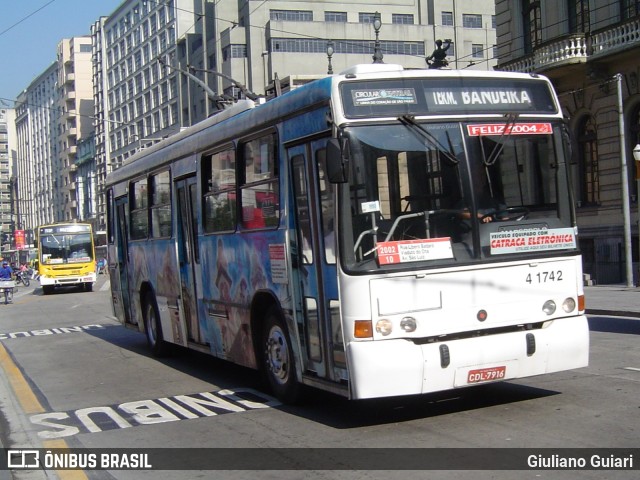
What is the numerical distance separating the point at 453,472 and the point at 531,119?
3687 mm

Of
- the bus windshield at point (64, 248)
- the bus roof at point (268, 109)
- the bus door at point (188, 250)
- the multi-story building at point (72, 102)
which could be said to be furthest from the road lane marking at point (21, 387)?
the multi-story building at point (72, 102)

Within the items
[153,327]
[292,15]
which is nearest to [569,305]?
[153,327]

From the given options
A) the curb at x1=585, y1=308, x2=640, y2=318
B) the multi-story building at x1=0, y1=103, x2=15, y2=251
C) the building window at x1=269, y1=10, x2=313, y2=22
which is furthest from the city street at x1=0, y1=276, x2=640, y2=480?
the multi-story building at x1=0, y1=103, x2=15, y2=251

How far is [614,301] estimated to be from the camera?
19.6m

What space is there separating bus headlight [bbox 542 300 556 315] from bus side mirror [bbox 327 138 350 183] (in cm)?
228

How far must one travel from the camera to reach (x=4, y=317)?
26.4m

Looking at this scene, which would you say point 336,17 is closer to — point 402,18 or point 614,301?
point 402,18

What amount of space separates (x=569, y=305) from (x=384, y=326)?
197 cm

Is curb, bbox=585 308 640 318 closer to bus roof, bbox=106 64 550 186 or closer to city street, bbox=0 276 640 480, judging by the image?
city street, bbox=0 276 640 480

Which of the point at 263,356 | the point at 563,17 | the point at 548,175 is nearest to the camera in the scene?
the point at 548,175

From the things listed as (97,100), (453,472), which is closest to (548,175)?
(453,472)

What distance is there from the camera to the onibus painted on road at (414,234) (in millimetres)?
7207

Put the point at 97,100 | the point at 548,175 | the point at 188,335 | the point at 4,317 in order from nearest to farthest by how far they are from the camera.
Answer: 1. the point at 548,175
2. the point at 188,335
3. the point at 4,317
4. the point at 97,100

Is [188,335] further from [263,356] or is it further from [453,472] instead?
[453,472]
